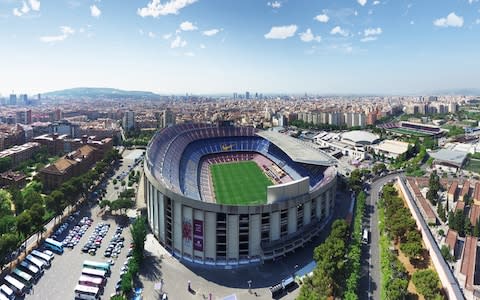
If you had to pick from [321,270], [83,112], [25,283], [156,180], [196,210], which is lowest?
[25,283]

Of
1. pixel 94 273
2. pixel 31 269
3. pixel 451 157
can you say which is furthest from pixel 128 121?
pixel 451 157

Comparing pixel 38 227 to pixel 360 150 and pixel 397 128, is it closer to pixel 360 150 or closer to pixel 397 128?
pixel 360 150

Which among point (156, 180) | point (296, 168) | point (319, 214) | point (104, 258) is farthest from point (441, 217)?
point (104, 258)

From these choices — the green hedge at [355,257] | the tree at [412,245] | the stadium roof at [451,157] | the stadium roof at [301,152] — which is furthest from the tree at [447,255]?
the stadium roof at [451,157]

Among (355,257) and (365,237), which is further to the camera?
(365,237)

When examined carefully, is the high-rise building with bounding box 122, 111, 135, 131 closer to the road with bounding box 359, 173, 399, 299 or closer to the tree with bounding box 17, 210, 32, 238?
the tree with bounding box 17, 210, 32, 238

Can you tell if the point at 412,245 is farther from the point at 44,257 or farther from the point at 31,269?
the point at 31,269
